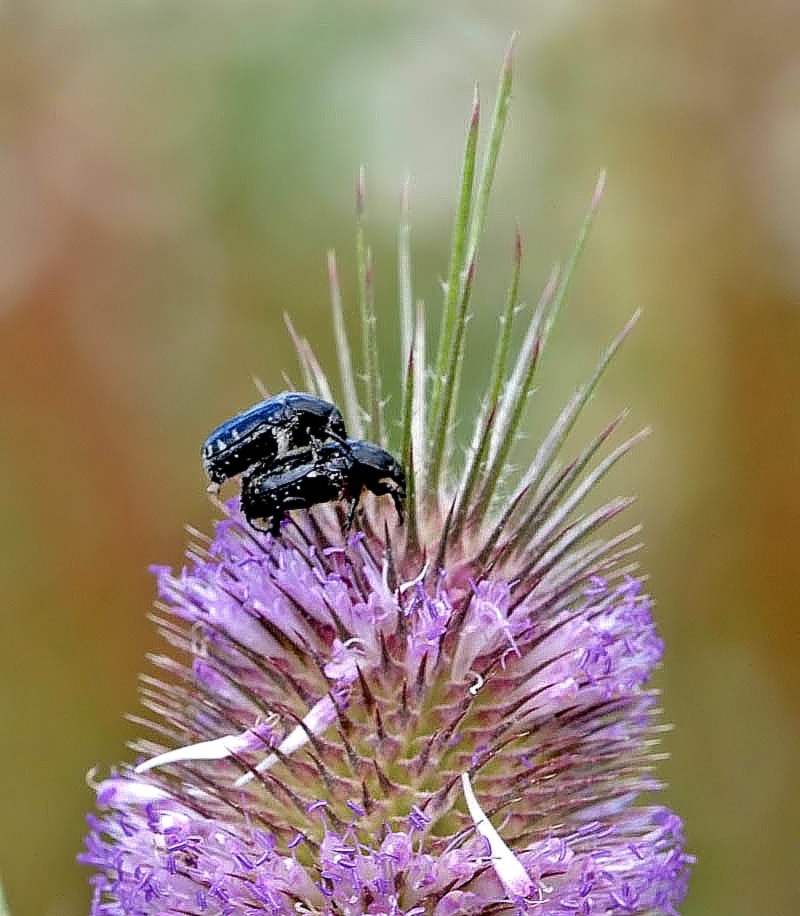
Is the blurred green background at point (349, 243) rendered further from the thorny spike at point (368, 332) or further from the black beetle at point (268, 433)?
the black beetle at point (268, 433)

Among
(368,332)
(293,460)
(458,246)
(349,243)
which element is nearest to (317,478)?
(293,460)

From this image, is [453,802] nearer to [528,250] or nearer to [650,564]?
[650,564]

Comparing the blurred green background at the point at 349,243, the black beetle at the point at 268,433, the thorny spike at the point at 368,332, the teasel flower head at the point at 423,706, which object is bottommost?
the teasel flower head at the point at 423,706

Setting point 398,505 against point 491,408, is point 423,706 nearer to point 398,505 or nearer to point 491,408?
point 398,505

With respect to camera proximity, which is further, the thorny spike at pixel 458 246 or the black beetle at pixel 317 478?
the black beetle at pixel 317 478

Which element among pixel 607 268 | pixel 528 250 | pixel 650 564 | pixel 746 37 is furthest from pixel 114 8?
pixel 650 564

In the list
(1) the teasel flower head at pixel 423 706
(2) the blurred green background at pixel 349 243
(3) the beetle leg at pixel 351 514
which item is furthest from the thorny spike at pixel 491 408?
(2) the blurred green background at pixel 349 243

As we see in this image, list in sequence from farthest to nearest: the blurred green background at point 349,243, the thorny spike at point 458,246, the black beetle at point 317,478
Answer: the blurred green background at point 349,243, the black beetle at point 317,478, the thorny spike at point 458,246

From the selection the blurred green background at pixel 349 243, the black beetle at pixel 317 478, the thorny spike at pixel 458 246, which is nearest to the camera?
the thorny spike at pixel 458 246
